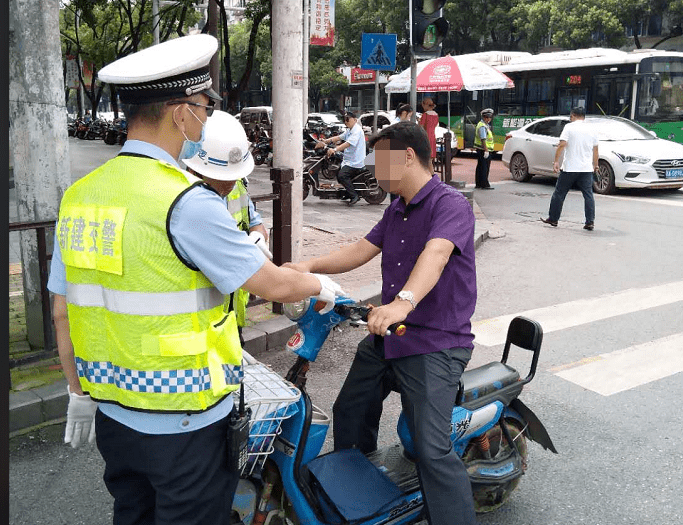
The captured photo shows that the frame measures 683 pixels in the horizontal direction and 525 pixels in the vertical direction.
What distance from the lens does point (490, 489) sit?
9.97 ft

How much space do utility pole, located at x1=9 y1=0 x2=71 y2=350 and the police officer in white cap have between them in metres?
3.02

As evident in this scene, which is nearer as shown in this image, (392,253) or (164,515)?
(164,515)

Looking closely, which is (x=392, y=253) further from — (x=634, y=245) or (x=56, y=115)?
(x=634, y=245)

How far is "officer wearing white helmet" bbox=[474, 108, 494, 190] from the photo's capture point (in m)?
14.7

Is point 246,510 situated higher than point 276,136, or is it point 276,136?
point 276,136

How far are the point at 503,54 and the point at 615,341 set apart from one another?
18.9 m

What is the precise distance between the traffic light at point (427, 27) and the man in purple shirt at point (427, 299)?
18.9 feet

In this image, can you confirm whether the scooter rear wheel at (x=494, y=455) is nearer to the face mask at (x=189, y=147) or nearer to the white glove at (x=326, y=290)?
the white glove at (x=326, y=290)

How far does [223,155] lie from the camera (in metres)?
3.01

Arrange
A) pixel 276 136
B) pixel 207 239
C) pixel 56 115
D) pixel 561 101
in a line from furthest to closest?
pixel 561 101 → pixel 276 136 → pixel 56 115 → pixel 207 239

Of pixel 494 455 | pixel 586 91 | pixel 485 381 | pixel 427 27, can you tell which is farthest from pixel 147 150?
pixel 586 91

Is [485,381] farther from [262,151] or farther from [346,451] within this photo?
[262,151]

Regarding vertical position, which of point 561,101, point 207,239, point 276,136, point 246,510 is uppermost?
point 561,101

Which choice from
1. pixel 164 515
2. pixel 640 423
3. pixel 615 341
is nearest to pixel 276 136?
pixel 615 341
